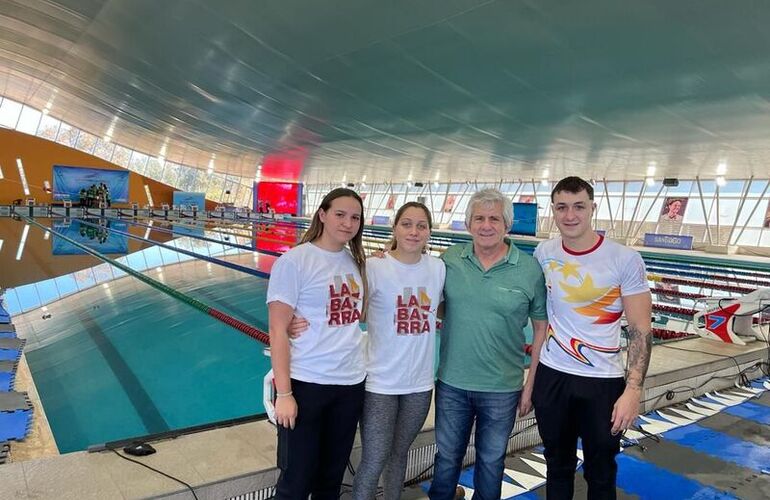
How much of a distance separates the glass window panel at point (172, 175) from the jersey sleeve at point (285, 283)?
3631cm

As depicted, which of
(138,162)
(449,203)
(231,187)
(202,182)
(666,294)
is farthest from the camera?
(231,187)

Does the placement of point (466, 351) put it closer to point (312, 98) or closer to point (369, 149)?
point (312, 98)

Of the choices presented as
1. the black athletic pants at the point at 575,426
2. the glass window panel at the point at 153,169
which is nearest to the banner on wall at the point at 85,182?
the glass window panel at the point at 153,169

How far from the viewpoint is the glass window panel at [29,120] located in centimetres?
2747

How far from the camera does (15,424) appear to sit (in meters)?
2.80

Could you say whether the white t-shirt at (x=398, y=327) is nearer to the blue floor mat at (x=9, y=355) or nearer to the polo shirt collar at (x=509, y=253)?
the polo shirt collar at (x=509, y=253)

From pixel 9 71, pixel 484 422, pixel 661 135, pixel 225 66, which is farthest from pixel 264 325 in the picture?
pixel 9 71

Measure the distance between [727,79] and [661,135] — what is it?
171 inches

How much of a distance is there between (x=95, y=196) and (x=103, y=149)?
8.63m

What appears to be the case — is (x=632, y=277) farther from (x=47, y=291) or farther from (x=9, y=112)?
(x=9, y=112)

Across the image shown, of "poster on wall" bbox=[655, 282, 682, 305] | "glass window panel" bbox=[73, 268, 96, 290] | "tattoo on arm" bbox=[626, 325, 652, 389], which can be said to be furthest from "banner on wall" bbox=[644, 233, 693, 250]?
"tattoo on arm" bbox=[626, 325, 652, 389]

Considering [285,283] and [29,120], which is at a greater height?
[29,120]

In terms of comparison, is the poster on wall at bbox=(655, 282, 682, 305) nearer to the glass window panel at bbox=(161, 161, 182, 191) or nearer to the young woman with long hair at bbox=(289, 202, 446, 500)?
the young woman with long hair at bbox=(289, 202, 446, 500)

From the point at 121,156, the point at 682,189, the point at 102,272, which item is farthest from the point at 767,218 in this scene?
the point at 121,156
